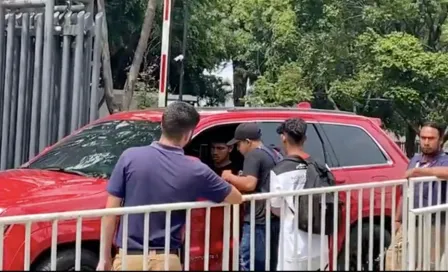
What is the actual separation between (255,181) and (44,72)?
16.9ft

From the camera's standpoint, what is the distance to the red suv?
Result: 5215mm

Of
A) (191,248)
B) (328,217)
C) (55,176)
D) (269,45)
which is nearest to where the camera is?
(191,248)

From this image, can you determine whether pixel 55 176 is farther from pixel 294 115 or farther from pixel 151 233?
pixel 294 115

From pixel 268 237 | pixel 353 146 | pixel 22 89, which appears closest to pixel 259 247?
pixel 268 237

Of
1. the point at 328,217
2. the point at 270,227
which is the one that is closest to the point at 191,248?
the point at 270,227

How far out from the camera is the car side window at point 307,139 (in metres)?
6.96

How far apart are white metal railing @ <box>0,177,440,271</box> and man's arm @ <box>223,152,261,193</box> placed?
55cm

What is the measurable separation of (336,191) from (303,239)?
0.41m

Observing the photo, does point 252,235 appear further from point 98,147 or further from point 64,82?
point 64,82

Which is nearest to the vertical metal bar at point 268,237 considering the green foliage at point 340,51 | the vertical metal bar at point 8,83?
the vertical metal bar at point 8,83

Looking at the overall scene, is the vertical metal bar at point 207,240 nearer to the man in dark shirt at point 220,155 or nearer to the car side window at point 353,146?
the man in dark shirt at point 220,155

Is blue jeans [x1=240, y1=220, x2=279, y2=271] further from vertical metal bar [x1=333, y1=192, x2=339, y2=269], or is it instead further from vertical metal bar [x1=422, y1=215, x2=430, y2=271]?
vertical metal bar [x1=422, y1=215, x2=430, y2=271]

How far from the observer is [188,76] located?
29891 millimetres

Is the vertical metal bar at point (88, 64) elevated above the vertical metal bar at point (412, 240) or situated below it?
above
